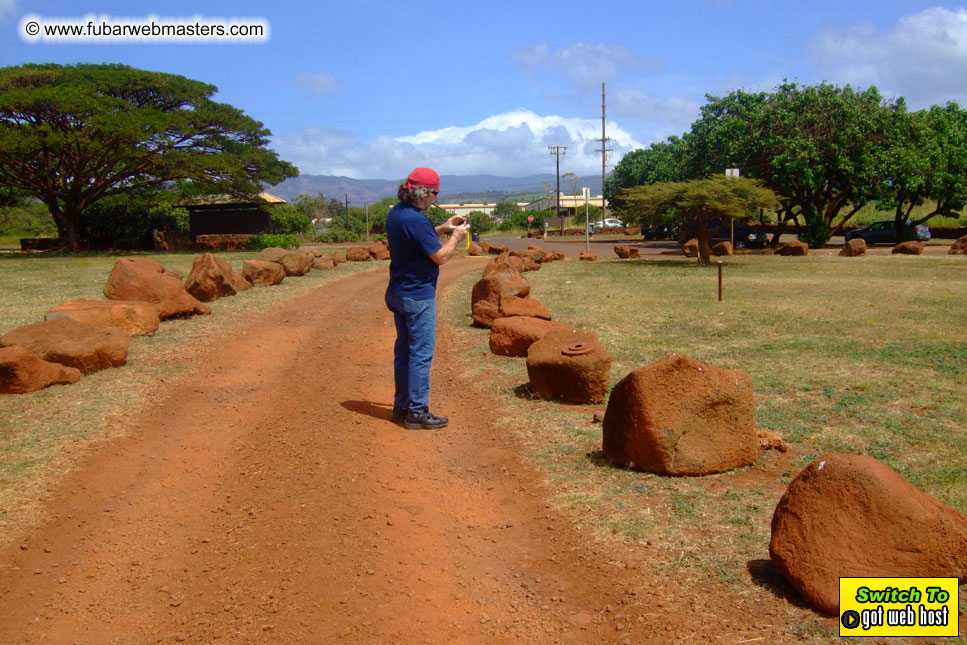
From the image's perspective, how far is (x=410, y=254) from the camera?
6.42 meters

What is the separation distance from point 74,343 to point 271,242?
26.4 meters

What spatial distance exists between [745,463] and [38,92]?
29.5 m

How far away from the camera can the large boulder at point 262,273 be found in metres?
18.5

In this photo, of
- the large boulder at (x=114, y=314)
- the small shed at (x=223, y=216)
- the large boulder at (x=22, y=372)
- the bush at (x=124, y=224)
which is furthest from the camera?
the small shed at (x=223, y=216)

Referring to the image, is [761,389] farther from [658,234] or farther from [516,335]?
[658,234]

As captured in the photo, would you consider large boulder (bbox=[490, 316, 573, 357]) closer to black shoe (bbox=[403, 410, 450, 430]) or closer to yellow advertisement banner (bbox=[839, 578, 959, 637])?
black shoe (bbox=[403, 410, 450, 430])

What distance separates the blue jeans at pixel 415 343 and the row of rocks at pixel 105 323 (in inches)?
163

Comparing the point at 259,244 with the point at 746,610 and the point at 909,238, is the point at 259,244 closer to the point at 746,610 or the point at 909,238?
the point at 909,238

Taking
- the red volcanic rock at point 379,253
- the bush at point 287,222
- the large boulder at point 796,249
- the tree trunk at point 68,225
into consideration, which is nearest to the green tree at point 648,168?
the large boulder at point 796,249

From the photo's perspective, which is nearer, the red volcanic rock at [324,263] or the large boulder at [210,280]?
the large boulder at [210,280]

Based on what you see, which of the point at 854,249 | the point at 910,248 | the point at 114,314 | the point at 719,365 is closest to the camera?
the point at 719,365

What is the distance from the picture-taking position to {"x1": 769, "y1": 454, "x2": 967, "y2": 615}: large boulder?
368cm

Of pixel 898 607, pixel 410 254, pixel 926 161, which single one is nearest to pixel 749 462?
pixel 898 607

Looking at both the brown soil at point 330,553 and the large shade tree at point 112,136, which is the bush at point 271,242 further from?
the brown soil at point 330,553
